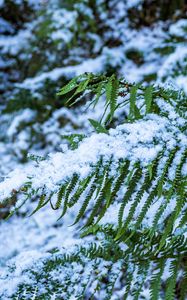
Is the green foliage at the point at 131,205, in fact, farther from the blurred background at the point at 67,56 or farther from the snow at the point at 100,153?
the blurred background at the point at 67,56

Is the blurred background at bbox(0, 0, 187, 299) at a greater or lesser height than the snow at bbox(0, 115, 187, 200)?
greater

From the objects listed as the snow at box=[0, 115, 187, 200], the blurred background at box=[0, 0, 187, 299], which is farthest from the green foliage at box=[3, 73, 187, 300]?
the blurred background at box=[0, 0, 187, 299]

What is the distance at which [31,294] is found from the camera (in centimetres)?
127

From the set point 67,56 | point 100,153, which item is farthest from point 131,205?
point 67,56

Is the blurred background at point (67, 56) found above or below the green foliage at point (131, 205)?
above

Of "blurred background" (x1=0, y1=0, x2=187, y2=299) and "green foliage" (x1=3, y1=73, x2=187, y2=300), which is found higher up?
"blurred background" (x1=0, y1=0, x2=187, y2=299)

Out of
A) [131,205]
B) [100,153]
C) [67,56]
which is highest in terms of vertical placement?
[67,56]

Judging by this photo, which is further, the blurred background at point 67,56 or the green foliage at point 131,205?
the blurred background at point 67,56

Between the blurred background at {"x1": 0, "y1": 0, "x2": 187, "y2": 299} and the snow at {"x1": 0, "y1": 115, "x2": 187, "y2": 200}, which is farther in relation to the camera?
the blurred background at {"x1": 0, "y1": 0, "x2": 187, "y2": 299}

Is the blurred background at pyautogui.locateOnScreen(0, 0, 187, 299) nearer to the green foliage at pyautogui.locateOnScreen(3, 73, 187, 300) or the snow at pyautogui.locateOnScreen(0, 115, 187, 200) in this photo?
the green foliage at pyautogui.locateOnScreen(3, 73, 187, 300)

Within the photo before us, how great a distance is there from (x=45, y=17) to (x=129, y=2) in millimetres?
798

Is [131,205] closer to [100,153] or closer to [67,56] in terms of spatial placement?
[100,153]

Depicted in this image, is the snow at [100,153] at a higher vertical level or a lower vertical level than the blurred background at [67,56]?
lower

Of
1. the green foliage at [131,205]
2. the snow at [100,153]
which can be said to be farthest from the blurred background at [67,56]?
the snow at [100,153]
